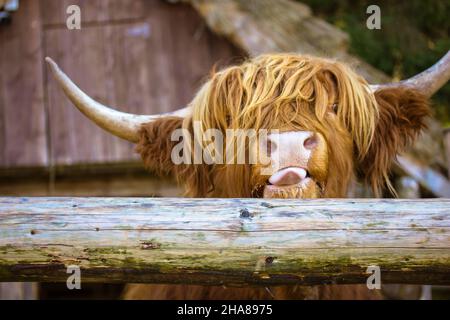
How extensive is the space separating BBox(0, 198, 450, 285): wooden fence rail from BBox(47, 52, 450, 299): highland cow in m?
0.60

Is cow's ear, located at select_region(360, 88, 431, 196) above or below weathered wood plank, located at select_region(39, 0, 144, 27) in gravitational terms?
below

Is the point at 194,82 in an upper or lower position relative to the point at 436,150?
upper

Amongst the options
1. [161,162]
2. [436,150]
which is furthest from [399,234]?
[436,150]

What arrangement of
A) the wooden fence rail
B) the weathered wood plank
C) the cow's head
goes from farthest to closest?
the weathered wood plank < the cow's head < the wooden fence rail

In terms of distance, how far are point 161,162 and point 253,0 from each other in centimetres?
309

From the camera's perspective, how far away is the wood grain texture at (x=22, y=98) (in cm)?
654

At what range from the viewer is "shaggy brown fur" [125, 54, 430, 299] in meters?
2.95

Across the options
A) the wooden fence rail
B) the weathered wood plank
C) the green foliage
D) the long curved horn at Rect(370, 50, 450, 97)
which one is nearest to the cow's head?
the long curved horn at Rect(370, 50, 450, 97)

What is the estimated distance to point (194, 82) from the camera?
646 cm

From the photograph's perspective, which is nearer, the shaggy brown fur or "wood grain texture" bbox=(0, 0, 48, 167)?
the shaggy brown fur

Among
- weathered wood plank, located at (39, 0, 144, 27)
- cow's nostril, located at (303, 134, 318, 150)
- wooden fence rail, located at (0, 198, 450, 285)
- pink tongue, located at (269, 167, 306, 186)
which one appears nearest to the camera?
wooden fence rail, located at (0, 198, 450, 285)

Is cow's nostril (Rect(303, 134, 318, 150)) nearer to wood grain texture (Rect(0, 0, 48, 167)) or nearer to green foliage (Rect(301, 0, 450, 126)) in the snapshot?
wood grain texture (Rect(0, 0, 48, 167))

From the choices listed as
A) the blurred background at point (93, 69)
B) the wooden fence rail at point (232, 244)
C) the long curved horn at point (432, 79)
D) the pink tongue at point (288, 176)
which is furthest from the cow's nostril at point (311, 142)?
the blurred background at point (93, 69)

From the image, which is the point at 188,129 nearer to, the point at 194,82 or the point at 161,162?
the point at 161,162
